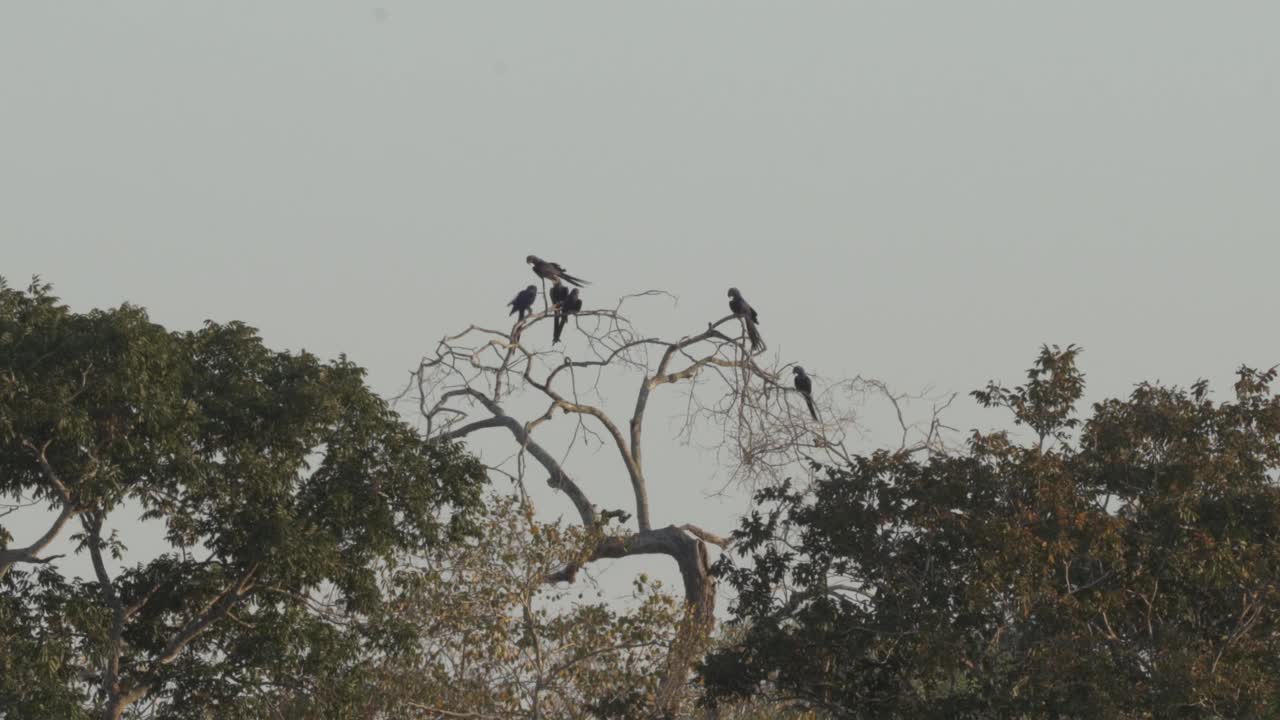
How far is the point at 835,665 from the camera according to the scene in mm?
13281

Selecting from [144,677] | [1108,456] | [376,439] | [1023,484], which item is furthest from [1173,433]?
[144,677]

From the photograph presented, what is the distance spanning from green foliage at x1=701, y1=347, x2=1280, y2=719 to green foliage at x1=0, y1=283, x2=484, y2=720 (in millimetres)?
3799

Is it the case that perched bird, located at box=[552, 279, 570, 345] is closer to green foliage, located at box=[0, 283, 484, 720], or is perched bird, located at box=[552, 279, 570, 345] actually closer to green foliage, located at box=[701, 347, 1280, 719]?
green foliage, located at box=[0, 283, 484, 720]

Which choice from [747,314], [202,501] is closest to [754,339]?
[747,314]

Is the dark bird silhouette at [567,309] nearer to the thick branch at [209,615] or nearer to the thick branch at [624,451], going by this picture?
the thick branch at [624,451]

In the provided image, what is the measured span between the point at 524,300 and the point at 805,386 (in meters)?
3.82

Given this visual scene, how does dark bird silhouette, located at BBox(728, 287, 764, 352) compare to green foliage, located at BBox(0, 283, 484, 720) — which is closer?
green foliage, located at BBox(0, 283, 484, 720)

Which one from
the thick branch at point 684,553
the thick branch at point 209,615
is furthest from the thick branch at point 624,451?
the thick branch at point 209,615

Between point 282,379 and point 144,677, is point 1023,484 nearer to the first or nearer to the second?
point 282,379

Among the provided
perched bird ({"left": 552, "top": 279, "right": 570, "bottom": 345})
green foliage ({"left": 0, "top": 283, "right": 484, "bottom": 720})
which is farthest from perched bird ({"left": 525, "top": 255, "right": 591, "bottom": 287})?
green foliage ({"left": 0, "top": 283, "right": 484, "bottom": 720})

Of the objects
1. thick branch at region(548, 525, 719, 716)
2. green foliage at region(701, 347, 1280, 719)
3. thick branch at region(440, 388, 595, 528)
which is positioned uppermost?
thick branch at region(440, 388, 595, 528)

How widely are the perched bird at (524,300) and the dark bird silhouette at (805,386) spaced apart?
359 cm

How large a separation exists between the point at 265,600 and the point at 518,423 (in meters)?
6.30

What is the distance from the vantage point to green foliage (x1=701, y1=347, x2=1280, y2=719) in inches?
468
